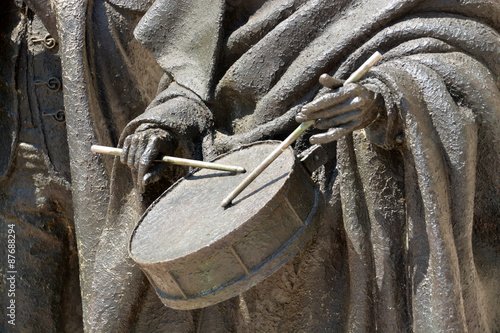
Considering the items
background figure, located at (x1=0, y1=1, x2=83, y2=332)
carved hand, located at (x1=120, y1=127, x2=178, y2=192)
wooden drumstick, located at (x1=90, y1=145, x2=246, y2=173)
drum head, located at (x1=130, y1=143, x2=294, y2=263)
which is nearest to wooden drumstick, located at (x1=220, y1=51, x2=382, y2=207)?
→ drum head, located at (x1=130, y1=143, x2=294, y2=263)

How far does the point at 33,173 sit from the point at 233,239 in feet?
5.85

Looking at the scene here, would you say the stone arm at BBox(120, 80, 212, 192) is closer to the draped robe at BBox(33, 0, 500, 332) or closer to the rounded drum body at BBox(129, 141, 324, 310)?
the draped robe at BBox(33, 0, 500, 332)

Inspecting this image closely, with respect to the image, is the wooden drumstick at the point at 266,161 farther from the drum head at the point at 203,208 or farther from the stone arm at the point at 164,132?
the stone arm at the point at 164,132

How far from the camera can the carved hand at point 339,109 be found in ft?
6.12

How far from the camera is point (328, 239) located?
2227mm

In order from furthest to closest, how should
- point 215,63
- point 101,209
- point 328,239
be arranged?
point 101,209 < point 215,63 < point 328,239

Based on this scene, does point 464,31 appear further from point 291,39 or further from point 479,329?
point 479,329

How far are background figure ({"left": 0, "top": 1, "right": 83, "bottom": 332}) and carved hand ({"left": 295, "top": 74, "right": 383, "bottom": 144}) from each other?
1.71 m

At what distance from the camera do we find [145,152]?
2.31 metres

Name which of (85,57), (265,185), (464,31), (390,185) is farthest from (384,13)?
(85,57)

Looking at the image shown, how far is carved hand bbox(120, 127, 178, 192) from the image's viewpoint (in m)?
2.30

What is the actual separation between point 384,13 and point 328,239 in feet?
2.35

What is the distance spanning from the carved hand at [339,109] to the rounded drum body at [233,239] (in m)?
0.14

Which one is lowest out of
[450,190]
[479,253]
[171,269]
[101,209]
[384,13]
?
[101,209]
